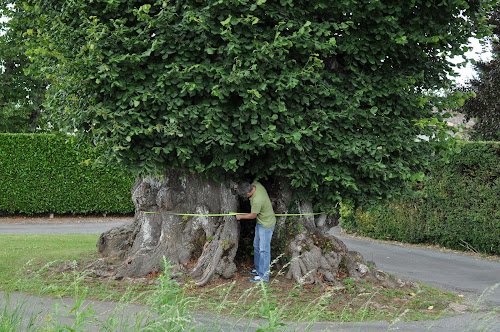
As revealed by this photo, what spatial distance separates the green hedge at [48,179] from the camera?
715 inches

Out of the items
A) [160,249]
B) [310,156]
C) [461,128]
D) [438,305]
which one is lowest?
[438,305]

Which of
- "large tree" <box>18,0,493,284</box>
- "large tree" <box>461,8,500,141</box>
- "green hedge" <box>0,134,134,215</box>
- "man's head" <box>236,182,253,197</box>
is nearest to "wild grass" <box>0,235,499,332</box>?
"large tree" <box>18,0,493,284</box>

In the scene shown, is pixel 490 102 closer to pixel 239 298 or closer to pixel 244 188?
pixel 244 188

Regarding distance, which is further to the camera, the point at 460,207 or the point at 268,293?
the point at 460,207

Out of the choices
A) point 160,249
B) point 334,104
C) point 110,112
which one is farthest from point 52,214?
point 334,104

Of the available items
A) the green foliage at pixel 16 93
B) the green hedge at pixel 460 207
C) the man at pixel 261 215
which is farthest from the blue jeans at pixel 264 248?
the green foliage at pixel 16 93

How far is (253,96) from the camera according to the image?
274 inches

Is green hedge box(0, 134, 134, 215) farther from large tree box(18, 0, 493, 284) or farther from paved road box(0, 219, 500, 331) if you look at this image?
large tree box(18, 0, 493, 284)

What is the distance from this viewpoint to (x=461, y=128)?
8.12 m

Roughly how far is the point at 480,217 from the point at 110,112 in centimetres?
Result: 895

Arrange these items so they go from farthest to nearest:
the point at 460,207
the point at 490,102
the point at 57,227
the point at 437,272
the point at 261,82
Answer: the point at 57,227 < the point at 490,102 < the point at 460,207 < the point at 437,272 < the point at 261,82

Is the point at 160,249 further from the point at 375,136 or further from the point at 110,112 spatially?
the point at 375,136

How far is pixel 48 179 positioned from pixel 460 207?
535 inches

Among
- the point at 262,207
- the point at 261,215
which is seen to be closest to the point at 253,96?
the point at 262,207
